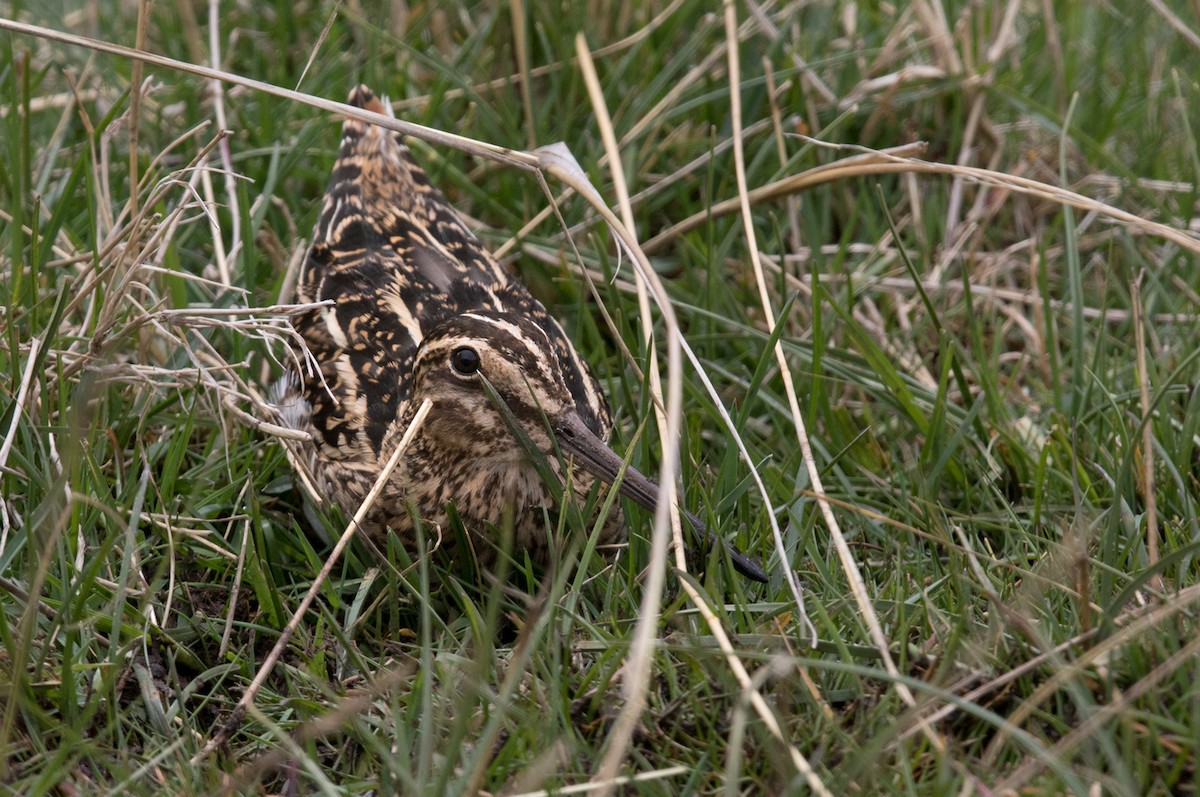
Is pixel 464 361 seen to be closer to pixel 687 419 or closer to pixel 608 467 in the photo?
pixel 608 467

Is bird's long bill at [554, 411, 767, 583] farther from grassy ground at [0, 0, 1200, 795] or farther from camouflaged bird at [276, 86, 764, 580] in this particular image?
grassy ground at [0, 0, 1200, 795]

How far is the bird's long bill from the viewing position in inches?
142

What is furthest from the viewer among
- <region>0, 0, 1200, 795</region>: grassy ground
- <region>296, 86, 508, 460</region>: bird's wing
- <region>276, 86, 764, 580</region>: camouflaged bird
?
<region>296, 86, 508, 460</region>: bird's wing

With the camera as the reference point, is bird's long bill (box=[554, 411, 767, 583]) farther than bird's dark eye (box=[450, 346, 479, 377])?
No

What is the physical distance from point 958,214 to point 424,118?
2.12 metres

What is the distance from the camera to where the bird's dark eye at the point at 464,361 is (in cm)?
386

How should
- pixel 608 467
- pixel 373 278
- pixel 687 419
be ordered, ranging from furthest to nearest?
pixel 373 278, pixel 687 419, pixel 608 467

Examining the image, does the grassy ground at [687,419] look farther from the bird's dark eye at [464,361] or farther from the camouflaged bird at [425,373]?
the bird's dark eye at [464,361]

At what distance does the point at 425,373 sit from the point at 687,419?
890mm

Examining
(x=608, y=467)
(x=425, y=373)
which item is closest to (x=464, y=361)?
(x=425, y=373)

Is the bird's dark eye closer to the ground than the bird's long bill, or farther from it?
farther from it

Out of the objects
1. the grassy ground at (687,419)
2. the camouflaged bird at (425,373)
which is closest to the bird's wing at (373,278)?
the camouflaged bird at (425,373)

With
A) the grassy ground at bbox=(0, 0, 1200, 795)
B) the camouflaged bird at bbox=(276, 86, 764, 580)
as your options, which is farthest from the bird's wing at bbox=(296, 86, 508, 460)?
the grassy ground at bbox=(0, 0, 1200, 795)

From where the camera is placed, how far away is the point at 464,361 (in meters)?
3.88
